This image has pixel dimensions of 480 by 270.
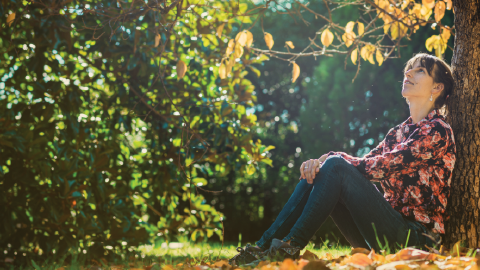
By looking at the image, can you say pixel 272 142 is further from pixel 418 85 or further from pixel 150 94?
pixel 418 85

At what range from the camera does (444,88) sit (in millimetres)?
2432

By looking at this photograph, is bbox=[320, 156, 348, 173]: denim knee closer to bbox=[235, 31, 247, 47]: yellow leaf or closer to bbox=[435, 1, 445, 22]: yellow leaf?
bbox=[235, 31, 247, 47]: yellow leaf

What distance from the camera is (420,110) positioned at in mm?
2354

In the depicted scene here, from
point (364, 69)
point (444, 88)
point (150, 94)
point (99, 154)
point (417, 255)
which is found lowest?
point (417, 255)

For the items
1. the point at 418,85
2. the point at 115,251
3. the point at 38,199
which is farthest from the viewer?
the point at 115,251

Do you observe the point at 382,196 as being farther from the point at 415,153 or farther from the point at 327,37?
the point at 327,37

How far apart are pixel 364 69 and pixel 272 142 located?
256 cm

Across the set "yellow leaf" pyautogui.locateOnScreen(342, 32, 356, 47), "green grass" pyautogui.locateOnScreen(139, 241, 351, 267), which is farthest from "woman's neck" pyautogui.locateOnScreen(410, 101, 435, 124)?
"green grass" pyautogui.locateOnScreen(139, 241, 351, 267)

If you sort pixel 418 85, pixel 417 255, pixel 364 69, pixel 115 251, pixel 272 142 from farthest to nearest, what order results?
1. pixel 272 142
2. pixel 364 69
3. pixel 115 251
4. pixel 418 85
5. pixel 417 255

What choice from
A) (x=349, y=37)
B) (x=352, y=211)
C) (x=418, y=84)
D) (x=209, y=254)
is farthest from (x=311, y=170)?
(x=349, y=37)

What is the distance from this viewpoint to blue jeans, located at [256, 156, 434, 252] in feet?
6.67

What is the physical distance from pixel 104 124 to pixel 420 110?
8.79 ft

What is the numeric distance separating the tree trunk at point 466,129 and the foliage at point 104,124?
153 cm

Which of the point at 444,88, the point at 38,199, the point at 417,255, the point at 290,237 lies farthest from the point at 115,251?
the point at 444,88
